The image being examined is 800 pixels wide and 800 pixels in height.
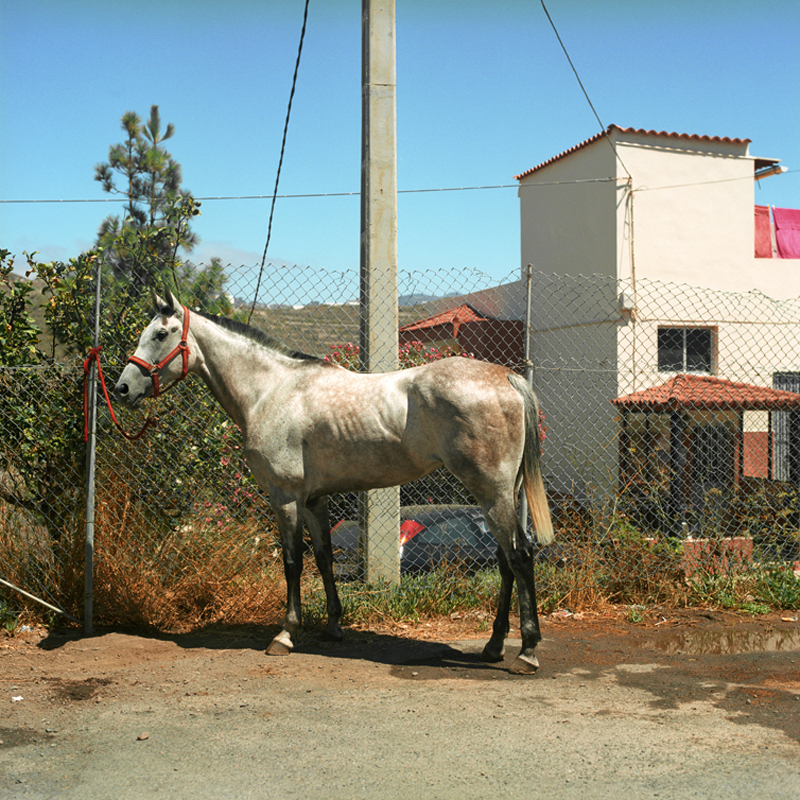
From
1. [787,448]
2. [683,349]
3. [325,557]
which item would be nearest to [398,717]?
[325,557]

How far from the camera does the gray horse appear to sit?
446 centimetres

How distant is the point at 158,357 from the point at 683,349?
34.2 ft

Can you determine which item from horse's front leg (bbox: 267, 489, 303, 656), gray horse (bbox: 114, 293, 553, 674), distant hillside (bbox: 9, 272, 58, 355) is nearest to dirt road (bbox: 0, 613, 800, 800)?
horse's front leg (bbox: 267, 489, 303, 656)

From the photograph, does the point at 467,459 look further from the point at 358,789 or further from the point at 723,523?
the point at 723,523

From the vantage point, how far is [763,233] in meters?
15.1

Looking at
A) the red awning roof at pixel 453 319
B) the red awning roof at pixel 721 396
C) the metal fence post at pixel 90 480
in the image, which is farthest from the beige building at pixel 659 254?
the metal fence post at pixel 90 480

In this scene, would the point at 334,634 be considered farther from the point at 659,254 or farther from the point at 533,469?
the point at 659,254

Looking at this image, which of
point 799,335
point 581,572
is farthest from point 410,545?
point 799,335

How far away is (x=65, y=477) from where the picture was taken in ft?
17.9

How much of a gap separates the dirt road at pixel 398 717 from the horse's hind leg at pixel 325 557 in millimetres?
145

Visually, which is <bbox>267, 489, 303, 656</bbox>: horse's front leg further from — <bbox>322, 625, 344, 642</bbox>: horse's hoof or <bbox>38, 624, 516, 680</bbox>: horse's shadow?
<bbox>322, 625, 344, 642</bbox>: horse's hoof

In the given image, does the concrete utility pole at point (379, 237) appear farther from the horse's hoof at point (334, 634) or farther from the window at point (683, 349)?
the window at point (683, 349)

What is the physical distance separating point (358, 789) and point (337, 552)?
438 cm

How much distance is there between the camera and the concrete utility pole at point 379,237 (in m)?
5.70
